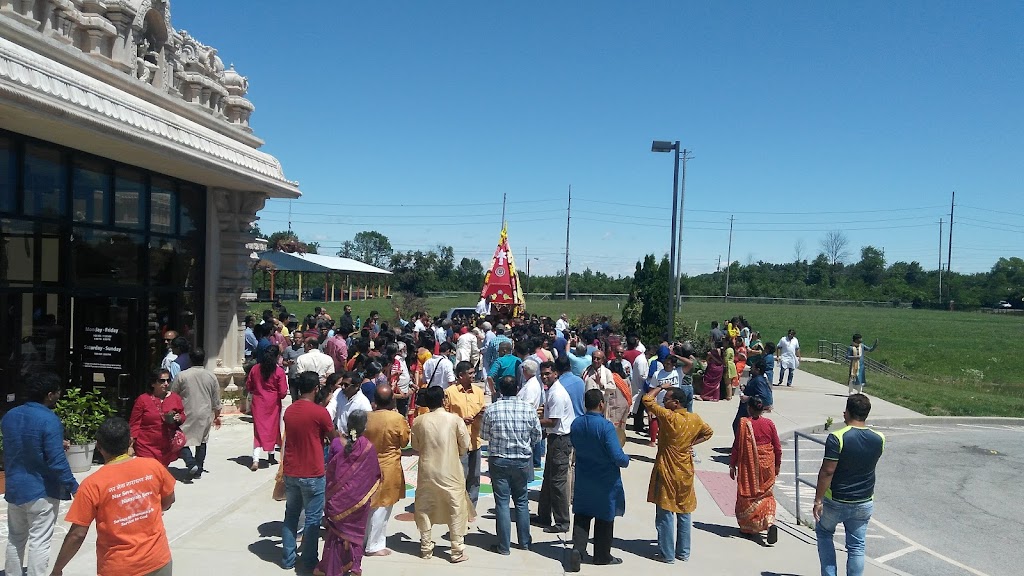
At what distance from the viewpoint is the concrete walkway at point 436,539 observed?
5910 millimetres

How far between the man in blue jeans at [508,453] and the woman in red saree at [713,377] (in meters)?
10.5

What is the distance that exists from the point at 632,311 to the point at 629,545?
18790 millimetres

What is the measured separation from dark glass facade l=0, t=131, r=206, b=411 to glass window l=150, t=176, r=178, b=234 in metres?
0.02

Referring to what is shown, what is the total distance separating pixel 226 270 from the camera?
12.9m

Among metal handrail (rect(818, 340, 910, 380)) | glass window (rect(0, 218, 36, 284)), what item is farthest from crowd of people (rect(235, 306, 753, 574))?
metal handrail (rect(818, 340, 910, 380))

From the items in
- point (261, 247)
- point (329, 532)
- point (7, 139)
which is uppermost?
point (7, 139)

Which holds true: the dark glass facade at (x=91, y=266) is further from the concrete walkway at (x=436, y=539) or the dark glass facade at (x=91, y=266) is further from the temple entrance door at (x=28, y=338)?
the concrete walkway at (x=436, y=539)

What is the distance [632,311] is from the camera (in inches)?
994

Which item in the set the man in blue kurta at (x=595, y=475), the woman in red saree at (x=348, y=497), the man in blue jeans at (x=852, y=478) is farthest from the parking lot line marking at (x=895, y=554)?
the woman in red saree at (x=348, y=497)

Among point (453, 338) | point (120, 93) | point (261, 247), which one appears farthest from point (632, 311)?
point (120, 93)

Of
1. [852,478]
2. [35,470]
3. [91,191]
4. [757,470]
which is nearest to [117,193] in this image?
[91,191]

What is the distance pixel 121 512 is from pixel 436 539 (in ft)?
11.0

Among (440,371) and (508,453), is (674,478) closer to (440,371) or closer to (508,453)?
(508,453)

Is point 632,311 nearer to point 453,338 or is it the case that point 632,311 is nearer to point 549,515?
point 453,338
